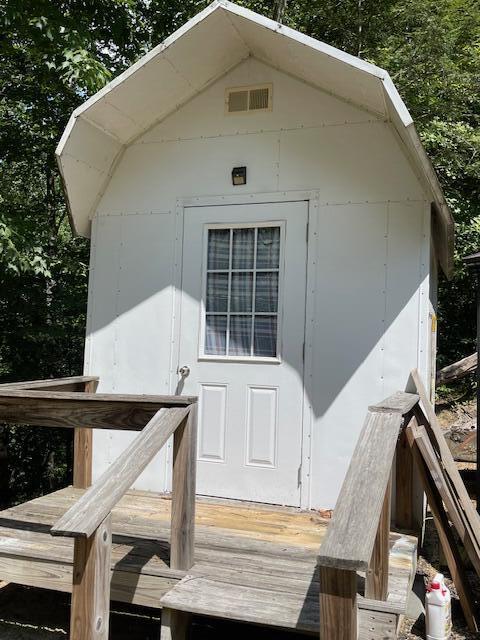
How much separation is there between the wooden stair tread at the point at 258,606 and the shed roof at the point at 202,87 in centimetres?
280

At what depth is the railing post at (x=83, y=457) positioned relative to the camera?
4602 mm

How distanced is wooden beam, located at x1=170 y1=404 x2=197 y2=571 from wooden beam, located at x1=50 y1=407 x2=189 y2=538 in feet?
0.41

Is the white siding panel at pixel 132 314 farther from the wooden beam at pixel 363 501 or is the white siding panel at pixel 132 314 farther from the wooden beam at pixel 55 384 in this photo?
the wooden beam at pixel 363 501

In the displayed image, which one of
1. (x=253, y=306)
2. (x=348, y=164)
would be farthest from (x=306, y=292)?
(x=348, y=164)

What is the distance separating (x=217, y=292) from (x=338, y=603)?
3074mm

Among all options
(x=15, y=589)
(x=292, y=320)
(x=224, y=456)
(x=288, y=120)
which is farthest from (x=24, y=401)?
(x=288, y=120)

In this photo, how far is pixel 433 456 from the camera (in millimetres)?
3467

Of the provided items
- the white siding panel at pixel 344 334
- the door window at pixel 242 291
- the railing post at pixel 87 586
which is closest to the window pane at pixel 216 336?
the door window at pixel 242 291

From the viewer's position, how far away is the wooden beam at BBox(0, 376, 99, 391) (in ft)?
12.6

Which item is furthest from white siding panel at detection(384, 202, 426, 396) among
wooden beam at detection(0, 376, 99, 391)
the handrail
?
wooden beam at detection(0, 376, 99, 391)

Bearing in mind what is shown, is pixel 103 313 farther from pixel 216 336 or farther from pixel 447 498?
pixel 447 498

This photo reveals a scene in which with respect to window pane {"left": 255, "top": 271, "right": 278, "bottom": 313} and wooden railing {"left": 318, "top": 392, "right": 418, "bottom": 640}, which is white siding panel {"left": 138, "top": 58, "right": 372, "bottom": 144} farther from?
wooden railing {"left": 318, "top": 392, "right": 418, "bottom": 640}

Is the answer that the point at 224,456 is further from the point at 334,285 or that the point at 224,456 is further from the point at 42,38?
the point at 42,38

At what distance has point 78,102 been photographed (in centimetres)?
837
